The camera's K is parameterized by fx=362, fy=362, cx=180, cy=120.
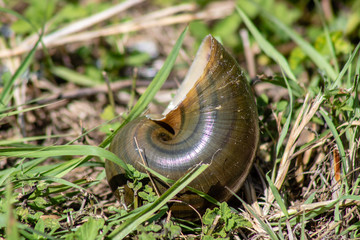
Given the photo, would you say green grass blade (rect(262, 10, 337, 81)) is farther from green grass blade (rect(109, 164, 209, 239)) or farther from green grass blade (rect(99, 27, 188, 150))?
green grass blade (rect(109, 164, 209, 239))

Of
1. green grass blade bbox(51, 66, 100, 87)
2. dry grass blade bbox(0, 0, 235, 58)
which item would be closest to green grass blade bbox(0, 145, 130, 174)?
green grass blade bbox(51, 66, 100, 87)

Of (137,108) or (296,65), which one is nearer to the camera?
(137,108)

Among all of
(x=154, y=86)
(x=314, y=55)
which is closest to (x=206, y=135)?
(x=154, y=86)

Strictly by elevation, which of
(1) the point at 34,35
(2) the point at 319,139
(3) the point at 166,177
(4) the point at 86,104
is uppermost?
(1) the point at 34,35

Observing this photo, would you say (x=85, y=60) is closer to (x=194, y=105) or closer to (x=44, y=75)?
(x=44, y=75)

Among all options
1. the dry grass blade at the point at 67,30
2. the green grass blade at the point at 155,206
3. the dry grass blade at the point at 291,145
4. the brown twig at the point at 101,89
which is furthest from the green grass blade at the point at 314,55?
the dry grass blade at the point at 67,30

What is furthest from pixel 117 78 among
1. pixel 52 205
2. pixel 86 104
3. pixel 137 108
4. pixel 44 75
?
pixel 52 205
